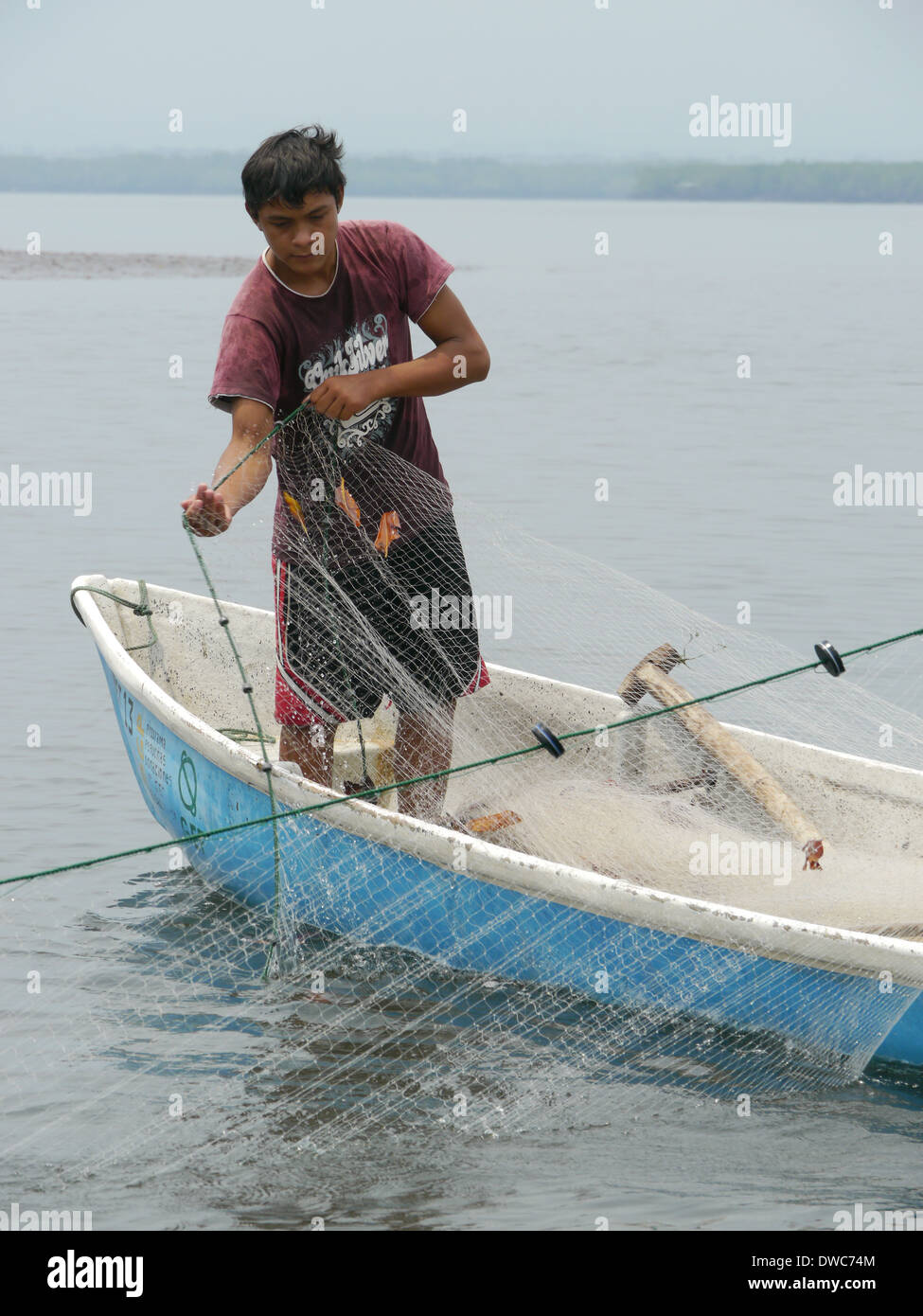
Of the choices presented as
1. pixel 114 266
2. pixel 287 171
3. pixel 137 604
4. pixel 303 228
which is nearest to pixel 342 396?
pixel 303 228

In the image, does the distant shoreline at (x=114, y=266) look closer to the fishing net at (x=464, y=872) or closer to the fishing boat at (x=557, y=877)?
the fishing boat at (x=557, y=877)

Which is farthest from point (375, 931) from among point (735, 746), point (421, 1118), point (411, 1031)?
point (735, 746)

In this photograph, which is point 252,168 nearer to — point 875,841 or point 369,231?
point 369,231

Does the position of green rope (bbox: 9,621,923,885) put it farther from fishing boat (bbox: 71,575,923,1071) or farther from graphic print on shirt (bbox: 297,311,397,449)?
graphic print on shirt (bbox: 297,311,397,449)

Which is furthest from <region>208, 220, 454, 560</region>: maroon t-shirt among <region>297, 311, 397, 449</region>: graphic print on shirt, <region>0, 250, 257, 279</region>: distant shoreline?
<region>0, 250, 257, 279</region>: distant shoreline

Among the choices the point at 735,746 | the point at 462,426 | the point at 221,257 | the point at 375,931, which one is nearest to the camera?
the point at 375,931

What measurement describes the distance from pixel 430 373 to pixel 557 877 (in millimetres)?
1279

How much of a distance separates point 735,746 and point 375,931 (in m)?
1.18

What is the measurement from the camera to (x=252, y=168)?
4086mm

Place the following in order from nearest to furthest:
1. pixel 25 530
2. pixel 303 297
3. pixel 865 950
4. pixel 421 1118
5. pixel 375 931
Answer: pixel 865 950, pixel 421 1118, pixel 303 297, pixel 375 931, pixel 25 530

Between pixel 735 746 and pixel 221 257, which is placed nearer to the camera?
pixel 735 746

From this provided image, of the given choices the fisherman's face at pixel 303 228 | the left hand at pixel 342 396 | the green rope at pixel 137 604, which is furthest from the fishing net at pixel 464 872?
the fisherman's face at pixel 303 228

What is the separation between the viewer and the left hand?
4.19 metres

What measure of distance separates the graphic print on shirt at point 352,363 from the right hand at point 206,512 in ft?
1.39
